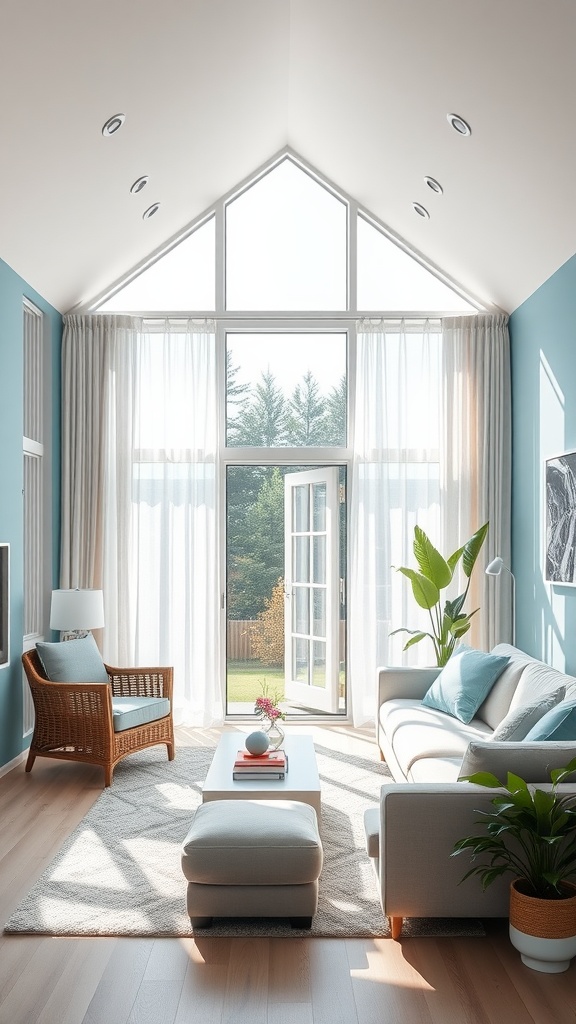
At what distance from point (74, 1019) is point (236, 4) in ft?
15.0

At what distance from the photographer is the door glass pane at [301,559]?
706 cm

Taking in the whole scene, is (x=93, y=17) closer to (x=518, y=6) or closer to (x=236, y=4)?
(x=236, y=4)

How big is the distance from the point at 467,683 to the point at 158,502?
9.56 ft

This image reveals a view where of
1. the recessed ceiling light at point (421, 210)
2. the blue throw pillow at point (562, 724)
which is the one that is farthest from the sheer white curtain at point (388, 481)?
the blue throw pillow at point (562, 724)

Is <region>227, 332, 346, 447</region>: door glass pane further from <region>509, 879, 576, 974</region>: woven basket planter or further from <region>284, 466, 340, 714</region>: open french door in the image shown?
<region>509, 879, 576, 974</region>: woven basket planter

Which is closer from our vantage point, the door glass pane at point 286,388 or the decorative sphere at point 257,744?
the decorative sphere at point 257,744

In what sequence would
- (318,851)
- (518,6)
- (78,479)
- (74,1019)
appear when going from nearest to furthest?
1. (74,1019)
2. (318,851)
3. (518,6)
4. (78,479)

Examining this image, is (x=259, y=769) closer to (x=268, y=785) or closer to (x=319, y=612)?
(x=268, y=785)

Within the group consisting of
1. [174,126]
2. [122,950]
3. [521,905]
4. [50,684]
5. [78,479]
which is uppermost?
[174,126]

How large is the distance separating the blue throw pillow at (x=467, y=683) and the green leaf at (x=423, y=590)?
0.96 metres

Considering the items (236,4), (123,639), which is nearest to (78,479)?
(123,639)

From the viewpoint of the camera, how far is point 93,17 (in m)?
3.78

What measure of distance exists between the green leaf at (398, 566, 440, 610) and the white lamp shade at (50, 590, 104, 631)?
214 centimetres

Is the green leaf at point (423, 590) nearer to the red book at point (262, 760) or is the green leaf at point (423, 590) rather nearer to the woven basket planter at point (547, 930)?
the red book at point (262, 760)
